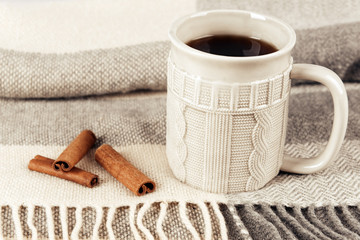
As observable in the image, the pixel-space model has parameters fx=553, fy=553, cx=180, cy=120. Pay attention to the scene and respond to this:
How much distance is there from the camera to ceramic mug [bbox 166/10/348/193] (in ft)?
2.38

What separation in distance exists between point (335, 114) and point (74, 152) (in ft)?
1.30

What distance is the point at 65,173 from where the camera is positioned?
0.84 meters

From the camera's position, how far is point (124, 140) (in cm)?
94

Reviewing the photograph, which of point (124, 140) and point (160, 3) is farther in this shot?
point (160, 3)

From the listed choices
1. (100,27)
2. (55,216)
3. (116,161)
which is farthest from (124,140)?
(100,27)

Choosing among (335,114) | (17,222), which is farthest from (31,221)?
(335,114)

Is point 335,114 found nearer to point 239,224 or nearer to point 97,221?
point 239,224

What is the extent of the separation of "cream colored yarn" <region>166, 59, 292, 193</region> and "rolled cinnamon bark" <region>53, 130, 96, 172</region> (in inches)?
5.7

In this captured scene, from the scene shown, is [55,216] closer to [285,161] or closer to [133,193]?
[133,193]

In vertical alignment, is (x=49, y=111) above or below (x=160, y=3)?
below

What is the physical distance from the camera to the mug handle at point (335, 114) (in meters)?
0.78

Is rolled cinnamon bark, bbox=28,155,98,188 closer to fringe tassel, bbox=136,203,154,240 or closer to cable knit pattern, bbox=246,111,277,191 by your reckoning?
fringe tassel, bbox=136,203,154,240

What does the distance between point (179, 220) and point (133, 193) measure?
0.09 metres

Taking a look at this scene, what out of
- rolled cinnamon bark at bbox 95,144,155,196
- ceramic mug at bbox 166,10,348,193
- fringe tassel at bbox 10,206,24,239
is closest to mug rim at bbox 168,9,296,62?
ceramic mug at bbox 166,10,348,193
